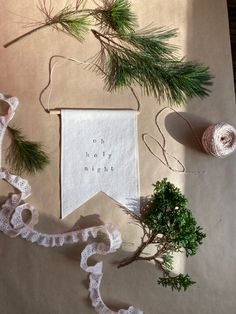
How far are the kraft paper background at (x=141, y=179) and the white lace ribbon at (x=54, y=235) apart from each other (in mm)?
21

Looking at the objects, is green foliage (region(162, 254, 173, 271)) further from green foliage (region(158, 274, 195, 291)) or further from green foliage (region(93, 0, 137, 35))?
green foliage (region(93, 0, 137, 35))

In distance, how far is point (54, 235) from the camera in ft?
3.62

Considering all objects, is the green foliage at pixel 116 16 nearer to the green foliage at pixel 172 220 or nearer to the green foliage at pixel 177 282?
the green foliage at pixel 172 220

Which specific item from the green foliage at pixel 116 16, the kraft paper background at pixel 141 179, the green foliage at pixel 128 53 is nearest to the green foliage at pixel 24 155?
the kraft paper background at pixel 141 179

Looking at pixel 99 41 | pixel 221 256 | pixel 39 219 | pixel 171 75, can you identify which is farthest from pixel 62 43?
pixel 221 256

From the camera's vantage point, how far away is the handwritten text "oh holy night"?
114 cm

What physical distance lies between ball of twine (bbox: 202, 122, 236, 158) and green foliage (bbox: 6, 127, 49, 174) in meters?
0.44

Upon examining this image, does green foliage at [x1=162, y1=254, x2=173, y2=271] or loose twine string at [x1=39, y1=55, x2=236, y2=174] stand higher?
loose twine string at [x1=39, y1=55, x2=236, y2=174]

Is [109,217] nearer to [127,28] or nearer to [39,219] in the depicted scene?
[39,219]

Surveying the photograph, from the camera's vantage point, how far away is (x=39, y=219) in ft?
3.65

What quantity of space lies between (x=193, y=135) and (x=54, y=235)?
479 millimetres

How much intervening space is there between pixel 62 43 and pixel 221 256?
75cm

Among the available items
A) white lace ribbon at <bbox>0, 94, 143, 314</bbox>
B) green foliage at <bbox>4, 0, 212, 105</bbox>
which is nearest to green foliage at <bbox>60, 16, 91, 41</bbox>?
green foliage at <bbox>4, 0, 212, 105</bbox>

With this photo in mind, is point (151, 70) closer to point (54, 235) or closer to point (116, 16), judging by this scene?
point (116, 16)
